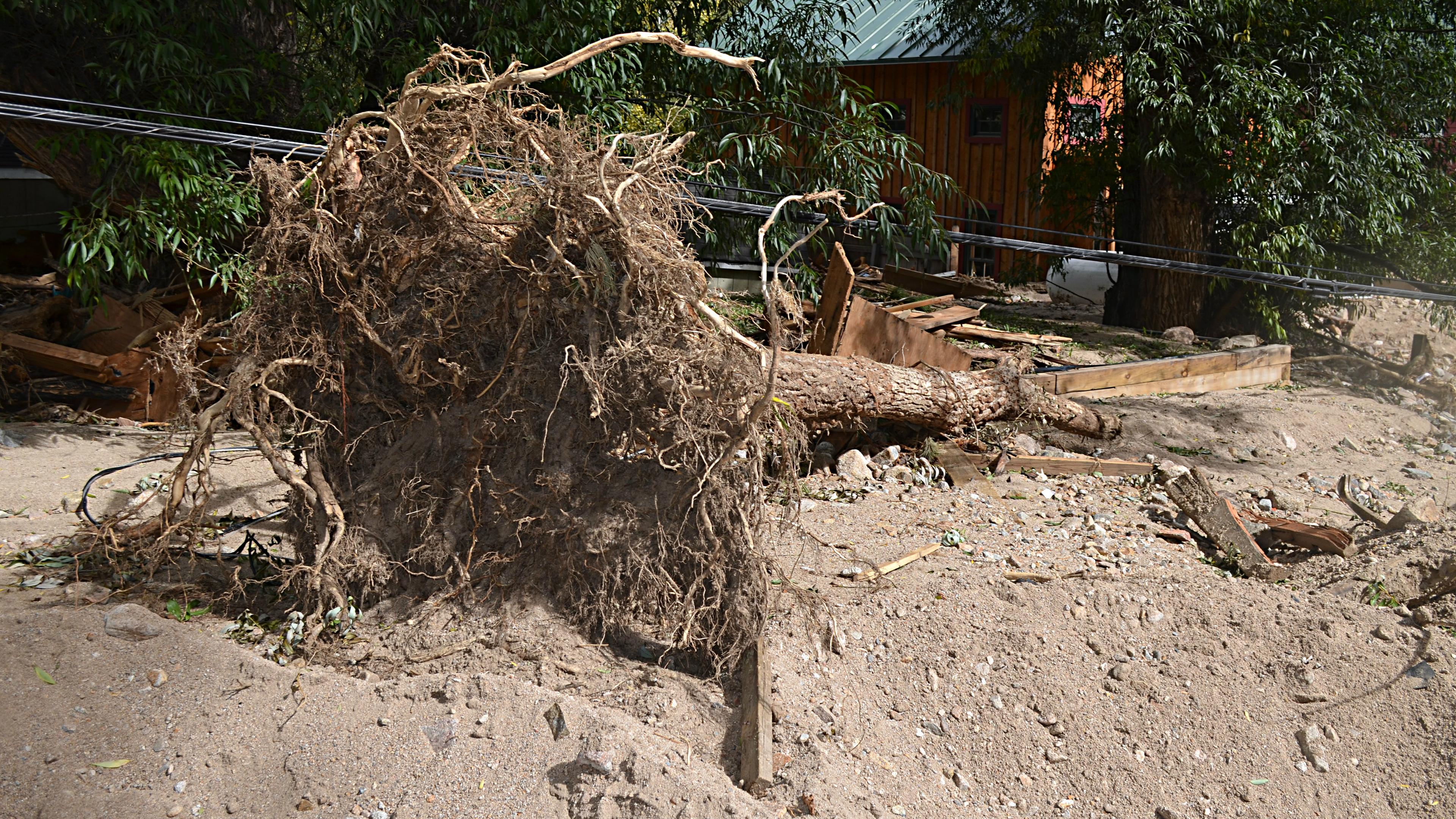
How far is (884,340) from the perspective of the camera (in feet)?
27.3

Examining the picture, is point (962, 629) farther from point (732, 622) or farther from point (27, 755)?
point (27, 755)

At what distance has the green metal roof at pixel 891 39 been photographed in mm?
15961

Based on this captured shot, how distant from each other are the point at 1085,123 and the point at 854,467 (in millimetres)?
7881

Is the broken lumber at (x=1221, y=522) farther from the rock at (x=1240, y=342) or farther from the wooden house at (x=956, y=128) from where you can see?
the wooden house at (x=956, y=128)

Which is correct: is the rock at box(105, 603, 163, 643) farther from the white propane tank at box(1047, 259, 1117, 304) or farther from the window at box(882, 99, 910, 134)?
the window at box(882, 99, 910, 134)

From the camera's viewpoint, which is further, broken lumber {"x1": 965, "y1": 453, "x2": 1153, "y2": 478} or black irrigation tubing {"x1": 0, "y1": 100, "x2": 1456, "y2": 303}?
broken lumber {"x1": 965, "y1": 453, "x2": 1153, "y2": 478}

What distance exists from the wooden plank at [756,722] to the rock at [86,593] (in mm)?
2821

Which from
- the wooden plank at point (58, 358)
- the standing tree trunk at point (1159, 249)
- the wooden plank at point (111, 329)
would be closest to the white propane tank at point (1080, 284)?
the standing tree trunk at point (1159, 249)

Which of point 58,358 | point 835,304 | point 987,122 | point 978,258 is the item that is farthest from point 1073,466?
point 978,258

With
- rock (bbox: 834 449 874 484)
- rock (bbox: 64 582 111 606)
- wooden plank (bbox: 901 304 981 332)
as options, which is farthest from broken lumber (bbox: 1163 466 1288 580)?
rock (bbox: 64 582 111 606)

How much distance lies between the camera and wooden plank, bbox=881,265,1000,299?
1377 cm

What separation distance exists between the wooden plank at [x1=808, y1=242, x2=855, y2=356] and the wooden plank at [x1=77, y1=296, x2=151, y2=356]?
5.46 meters

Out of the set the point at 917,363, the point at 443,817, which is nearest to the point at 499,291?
the point at 443,817

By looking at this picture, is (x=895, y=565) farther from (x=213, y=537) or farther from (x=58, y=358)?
(x=58, y=358)
